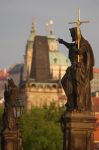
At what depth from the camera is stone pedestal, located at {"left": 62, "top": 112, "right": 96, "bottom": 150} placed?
651 inches

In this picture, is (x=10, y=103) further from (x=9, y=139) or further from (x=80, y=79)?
(x=80, y=79)

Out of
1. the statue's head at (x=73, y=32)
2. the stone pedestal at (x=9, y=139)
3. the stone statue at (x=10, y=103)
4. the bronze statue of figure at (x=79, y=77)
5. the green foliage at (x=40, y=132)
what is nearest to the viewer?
the bronze statue of figure at (x=79, y=77)

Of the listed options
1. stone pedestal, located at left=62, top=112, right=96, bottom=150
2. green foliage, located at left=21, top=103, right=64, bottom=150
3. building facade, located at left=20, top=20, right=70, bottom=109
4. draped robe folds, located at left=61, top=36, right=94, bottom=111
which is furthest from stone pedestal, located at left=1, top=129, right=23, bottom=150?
building facade, located at left=20, top=20, right=70, bottom=109

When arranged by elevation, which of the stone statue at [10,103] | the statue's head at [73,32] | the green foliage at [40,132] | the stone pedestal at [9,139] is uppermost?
the statue's head at [73,32]

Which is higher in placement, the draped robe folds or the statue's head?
the statue's head

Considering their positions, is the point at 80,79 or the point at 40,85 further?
the point at 40,85

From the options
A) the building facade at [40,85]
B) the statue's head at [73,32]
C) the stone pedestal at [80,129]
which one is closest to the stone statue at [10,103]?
the statue's head at [73,32]

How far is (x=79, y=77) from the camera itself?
16.9m

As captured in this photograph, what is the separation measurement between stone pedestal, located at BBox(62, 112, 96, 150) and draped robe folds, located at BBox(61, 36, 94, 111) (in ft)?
0.92

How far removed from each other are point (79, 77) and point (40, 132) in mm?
69847

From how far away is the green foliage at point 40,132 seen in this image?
79.9m

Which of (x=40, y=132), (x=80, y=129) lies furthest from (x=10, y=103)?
(x=40, y=132)

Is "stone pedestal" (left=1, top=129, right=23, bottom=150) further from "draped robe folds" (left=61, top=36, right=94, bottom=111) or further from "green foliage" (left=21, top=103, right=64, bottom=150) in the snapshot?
"green foliage" (left=21, top=103, right=64, bottom=150)

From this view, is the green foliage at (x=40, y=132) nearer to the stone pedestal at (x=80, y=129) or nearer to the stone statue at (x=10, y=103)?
the stone statue at (x=10, y=103)
